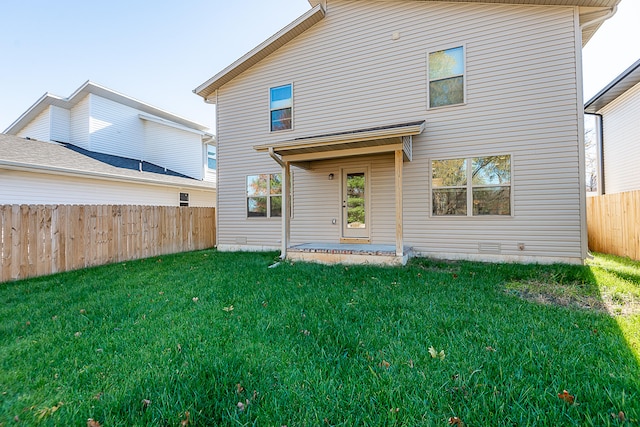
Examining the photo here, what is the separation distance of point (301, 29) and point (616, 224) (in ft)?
33.7

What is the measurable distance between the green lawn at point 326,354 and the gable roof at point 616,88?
6.91 m

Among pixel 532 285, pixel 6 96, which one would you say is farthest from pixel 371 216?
pixel 6 96

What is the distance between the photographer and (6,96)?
16.5 metres

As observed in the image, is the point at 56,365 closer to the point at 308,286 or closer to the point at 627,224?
the point at 308,286

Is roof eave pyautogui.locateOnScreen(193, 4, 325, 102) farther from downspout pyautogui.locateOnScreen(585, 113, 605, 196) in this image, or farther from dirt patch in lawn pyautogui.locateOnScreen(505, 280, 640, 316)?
downspout pyautogui.locateOnScreen(585, 113, 605, 196)

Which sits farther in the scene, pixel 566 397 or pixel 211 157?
pixel 211 157

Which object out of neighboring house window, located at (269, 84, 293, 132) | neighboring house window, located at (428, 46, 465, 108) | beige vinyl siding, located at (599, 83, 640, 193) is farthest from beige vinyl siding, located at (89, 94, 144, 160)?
beige vinyl siding, located at (599, 83, 640, 193)

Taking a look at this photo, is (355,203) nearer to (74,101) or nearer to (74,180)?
(74,180)

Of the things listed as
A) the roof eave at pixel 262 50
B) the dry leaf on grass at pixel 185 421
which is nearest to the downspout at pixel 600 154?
the roof eave at pixel 262 50

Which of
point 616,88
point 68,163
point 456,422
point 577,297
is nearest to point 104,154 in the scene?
point 68,163

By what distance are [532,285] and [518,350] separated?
9.51 ft

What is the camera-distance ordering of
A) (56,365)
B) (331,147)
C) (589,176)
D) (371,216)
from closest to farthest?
(56,365) < (331,147) < (371,216) < (589,176)

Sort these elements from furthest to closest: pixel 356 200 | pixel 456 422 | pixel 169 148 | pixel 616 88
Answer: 1. pixel 169 148
2. pixel 616 88
3. pixel 356 200
4. pixel 456 422

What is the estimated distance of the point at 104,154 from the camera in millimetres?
13547
